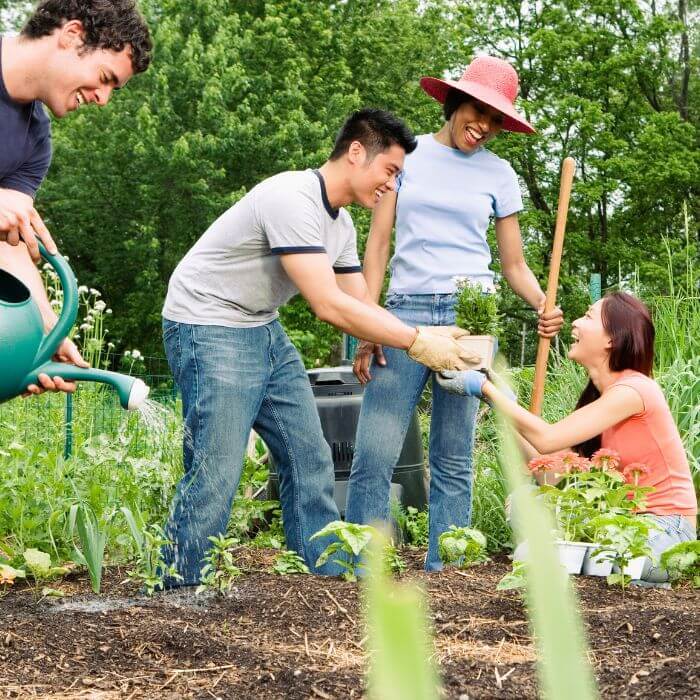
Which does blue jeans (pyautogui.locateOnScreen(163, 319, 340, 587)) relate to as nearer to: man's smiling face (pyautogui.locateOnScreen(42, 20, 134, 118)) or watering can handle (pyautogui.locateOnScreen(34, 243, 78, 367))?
watering can handle (pyautogui.locateOnScreen(34, 243, 78, 367))

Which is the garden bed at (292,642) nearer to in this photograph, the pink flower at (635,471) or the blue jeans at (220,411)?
the blue jeans at (220,411)

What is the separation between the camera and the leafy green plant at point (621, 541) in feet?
8.43

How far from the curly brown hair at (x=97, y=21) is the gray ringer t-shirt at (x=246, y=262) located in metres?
0.67

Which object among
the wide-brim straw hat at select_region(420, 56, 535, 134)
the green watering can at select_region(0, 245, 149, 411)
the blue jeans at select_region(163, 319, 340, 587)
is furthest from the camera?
the wide-brim straw hat at select_region(420, 56, 535, 134)

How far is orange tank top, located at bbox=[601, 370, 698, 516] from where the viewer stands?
3.17 meters

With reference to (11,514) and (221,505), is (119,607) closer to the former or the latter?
(221,505)

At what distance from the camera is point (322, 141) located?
19141mm

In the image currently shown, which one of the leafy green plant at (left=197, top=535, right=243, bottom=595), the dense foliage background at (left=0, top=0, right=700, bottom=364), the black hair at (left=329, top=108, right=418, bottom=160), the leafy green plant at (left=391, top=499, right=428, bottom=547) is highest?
the dense foliage background at (left=0, top=0, right=700, bottom=364)

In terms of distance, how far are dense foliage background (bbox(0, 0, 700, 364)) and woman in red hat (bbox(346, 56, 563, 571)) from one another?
1446 cm

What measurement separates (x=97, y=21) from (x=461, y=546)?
178 centimetres

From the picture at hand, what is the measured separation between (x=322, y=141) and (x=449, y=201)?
641 inches

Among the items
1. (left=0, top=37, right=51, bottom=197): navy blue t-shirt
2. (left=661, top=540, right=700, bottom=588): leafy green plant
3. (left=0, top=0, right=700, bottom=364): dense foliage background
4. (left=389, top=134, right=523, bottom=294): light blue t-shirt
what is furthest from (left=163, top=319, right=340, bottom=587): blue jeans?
(left=0, top=0, right=700, bottom=364): dense foliage background

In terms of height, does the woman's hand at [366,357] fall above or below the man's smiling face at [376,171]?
below

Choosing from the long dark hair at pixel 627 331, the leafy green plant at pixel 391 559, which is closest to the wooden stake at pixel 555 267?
the long dark hair at pixel 627 331
